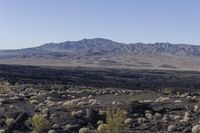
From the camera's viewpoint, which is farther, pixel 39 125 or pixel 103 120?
pixel 103 120

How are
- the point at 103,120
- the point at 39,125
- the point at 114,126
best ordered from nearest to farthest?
the point at 114,126 < the point at 39,125 < the point at 103,120

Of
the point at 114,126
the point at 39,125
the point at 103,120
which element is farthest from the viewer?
the point at 103,120

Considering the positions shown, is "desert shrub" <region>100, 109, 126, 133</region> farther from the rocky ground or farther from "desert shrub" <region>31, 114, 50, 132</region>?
"desert shrub" <region>31, 114, 50, 132</region>

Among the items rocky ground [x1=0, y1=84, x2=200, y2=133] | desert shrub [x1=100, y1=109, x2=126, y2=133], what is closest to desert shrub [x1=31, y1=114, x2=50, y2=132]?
rocky ground [x1=0, y1=84, x2=200, y2=133]

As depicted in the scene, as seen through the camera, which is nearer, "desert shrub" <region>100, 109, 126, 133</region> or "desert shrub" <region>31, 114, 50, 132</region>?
"desert shrub" <region>100, 109, 126, 133</region>

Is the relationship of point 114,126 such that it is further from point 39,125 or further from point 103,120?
point 103,120

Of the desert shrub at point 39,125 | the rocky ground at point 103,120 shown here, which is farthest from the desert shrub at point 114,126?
the desert shrub at point 39,125

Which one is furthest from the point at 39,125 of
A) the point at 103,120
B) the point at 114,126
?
the point at 103,120

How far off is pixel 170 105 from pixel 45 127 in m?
13.8

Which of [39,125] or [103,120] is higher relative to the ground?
[39,125]

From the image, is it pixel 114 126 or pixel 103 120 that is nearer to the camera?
pixel 114 126

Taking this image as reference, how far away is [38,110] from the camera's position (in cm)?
3506

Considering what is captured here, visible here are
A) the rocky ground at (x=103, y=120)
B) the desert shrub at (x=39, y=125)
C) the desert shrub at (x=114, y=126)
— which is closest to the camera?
the desert shrub at (x=114, y=126)

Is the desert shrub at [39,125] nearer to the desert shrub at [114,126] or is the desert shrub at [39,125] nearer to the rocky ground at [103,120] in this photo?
the rocky ground at [103,120]
